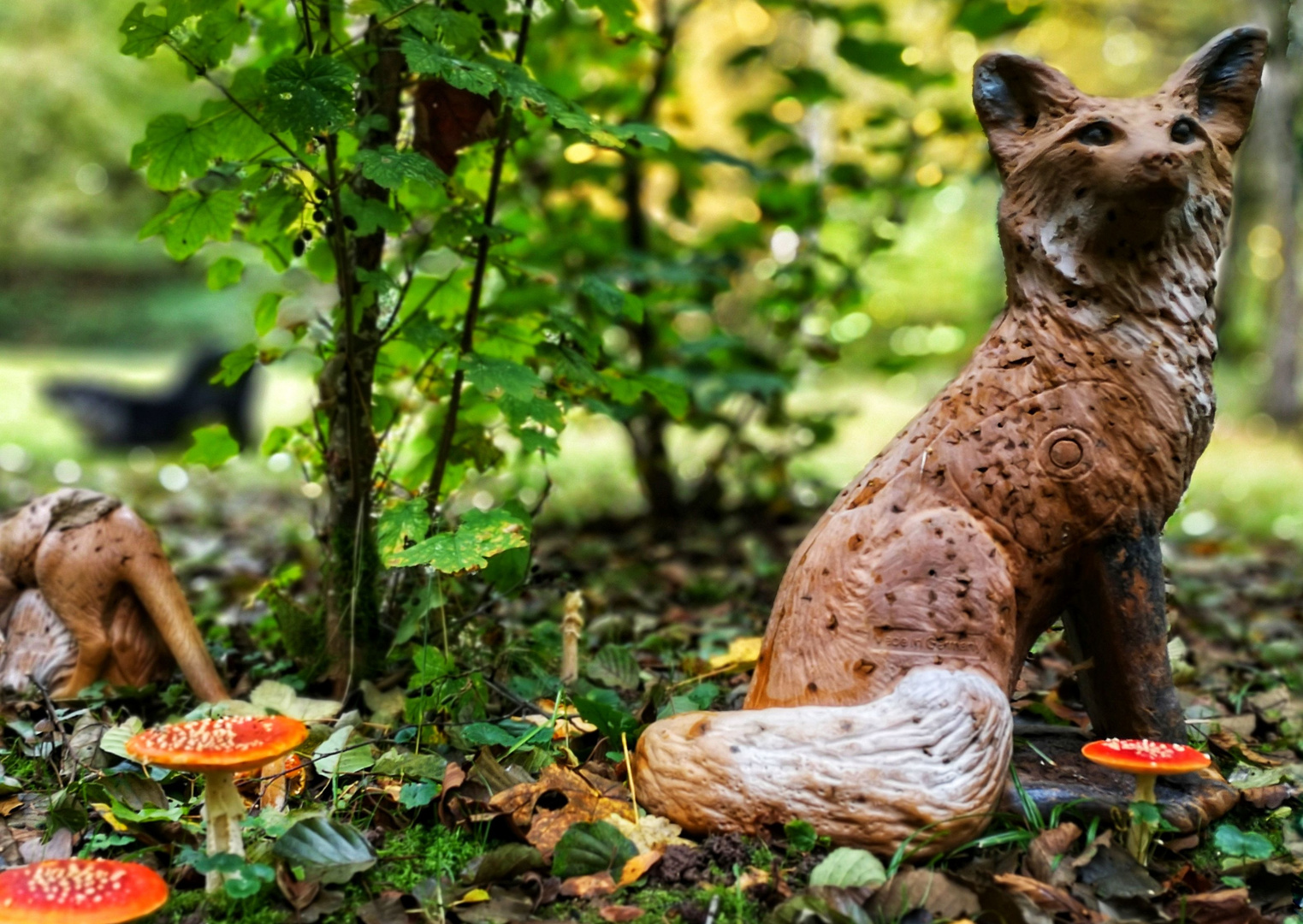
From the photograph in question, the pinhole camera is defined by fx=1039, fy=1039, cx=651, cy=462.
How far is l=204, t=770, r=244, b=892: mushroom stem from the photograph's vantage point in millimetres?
2242

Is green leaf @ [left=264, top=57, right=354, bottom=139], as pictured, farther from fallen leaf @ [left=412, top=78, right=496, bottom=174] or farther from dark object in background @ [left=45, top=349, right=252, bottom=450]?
dark object in background @ [left=45, top=349, right=252, bottom=450]

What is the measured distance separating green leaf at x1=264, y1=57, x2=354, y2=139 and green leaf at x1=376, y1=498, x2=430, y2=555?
1078mm

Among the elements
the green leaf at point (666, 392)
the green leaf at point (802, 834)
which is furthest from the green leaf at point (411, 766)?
the green leaf at point (666, 392)

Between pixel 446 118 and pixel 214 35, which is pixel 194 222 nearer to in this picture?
pixel 214 35

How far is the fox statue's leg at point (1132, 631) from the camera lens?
2.59 meters

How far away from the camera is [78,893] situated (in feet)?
6.29

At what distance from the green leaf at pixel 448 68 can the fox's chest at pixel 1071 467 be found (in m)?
1.59

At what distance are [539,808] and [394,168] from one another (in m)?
1.76

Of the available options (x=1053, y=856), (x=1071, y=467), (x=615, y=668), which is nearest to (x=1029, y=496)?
(x=1071, y=467)

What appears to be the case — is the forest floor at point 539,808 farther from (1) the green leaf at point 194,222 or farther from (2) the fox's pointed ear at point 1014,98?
(2) the fox's pointed ear at point 1014,98

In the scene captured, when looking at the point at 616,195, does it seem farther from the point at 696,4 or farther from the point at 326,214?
the point at 326,214

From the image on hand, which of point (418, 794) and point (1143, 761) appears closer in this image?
point (1143, 761)

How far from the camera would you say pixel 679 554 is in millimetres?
6051

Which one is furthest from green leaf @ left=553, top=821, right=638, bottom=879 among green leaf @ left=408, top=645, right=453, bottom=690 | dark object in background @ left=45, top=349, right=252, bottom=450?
dark object in background @ left=45, top=349, right=252, bottom=450
